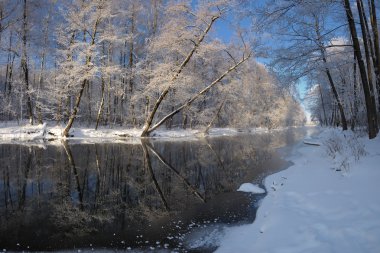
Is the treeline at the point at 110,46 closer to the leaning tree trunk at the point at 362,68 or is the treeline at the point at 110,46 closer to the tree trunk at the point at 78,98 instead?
the tree trunk at the point at 78,98

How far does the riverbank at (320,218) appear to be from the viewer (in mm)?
3873

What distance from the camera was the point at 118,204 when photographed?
6547 mm

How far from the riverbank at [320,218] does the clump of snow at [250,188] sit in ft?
1.20

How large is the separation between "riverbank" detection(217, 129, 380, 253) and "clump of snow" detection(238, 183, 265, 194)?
37 centimetres

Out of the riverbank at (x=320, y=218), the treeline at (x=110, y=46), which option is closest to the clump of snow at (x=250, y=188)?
the riverbank at (x=320, y=218)

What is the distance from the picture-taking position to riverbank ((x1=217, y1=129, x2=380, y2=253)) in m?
3.87

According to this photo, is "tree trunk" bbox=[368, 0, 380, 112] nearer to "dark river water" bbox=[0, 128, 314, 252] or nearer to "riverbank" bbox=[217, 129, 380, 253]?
"dark river water" bbox=[0, 128, 314, 252]

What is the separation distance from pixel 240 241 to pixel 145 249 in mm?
1496

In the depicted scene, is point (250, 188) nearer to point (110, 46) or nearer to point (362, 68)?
point (362, 68)

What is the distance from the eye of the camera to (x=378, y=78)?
12.3 metres

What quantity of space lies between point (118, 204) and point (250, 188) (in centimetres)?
366

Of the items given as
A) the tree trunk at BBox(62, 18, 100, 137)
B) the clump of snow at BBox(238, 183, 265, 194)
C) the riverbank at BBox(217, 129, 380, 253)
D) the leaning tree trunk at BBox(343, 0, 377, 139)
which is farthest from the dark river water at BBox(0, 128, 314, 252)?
the tree trunk at BBox(62, 18, 100, 137)

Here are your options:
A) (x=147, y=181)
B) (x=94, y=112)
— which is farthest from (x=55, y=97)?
(x=147, y=181)

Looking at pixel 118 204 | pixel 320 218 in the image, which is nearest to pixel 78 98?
pixel 118 204
